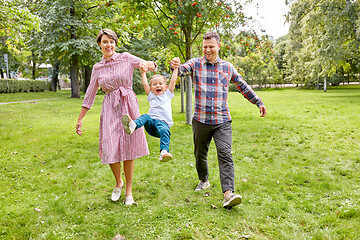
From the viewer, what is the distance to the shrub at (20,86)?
25.1 m

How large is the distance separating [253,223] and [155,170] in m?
2.71

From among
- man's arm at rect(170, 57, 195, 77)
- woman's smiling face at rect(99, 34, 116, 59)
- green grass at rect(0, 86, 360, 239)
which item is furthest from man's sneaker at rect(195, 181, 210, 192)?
woman's smiling face at rect(99, 34, 116, 59)

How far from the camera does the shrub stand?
25078 millimetres

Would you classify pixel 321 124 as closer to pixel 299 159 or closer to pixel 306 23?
pixel 299 159

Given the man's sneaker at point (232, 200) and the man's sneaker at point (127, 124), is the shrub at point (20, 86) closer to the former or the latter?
the man's sneaker at point (127, 124)

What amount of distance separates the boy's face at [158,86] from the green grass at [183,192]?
1711mm

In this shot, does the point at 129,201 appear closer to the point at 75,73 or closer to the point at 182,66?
the point at 182,66

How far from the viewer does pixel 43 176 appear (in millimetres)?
5570

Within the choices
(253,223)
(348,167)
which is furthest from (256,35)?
(253,223)

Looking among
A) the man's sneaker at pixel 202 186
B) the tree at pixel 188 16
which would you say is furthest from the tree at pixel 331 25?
the man's sneaker at pixel 202 186

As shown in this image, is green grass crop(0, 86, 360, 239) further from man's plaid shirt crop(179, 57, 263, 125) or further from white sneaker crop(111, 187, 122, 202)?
man's plaid shirt crop(179, 57, 263, 125)

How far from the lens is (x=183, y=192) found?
4.69 meters

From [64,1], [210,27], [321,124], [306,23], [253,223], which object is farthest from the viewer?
[306,23]

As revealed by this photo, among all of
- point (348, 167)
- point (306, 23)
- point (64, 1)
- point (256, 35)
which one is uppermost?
point (64, 1)
